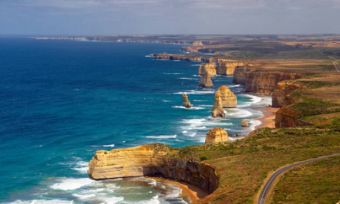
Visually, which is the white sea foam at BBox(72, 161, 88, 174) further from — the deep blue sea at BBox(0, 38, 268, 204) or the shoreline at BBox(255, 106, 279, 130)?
the shoreline at BBox(255, 106, 279, 130)

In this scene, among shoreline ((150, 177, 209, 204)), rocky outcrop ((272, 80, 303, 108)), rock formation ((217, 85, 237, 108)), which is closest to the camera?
shoreline ((150, 177, 209, 204))

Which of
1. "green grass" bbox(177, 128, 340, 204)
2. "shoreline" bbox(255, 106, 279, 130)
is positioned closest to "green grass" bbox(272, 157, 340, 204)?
"green grass" bbox(177, 128, 340, 204)

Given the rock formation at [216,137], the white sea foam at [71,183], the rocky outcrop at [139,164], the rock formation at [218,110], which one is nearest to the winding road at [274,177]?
the rocky outcrop at [139,164]

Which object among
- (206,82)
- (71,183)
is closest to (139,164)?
(71,183)

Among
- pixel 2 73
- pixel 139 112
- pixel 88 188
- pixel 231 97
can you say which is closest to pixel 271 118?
pixel 231 97

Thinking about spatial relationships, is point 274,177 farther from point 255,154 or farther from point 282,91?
point 282,91

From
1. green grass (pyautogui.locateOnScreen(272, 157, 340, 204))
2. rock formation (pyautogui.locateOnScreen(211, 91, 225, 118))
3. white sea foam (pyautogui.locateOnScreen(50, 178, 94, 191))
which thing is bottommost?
white sea foam (pyautogui.locateOnScreen(50, 178, 94, 191))

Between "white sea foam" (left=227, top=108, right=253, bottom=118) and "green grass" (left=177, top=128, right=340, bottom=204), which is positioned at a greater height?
"green grass" (left=177, top=128, right=340, bottom=204)

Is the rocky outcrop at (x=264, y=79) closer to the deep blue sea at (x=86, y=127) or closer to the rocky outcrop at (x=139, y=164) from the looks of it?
→ the deep blue sea at (x=86, y=127)
